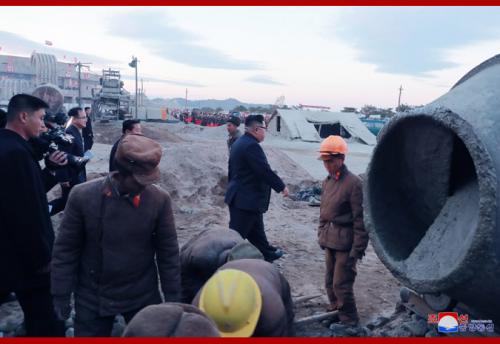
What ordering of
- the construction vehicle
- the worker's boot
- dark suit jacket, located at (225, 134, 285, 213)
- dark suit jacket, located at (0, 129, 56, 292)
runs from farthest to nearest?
the construction vehicle → the worker's boot → dark suit jacket, located at (225, 134, 285, 213) → dark suit jacket, located at (0, 129, 56, 292)

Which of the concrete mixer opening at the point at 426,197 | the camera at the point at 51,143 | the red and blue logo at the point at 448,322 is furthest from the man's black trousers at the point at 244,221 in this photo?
the red and blue logo at the point at 448,322

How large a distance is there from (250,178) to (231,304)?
3.32 m

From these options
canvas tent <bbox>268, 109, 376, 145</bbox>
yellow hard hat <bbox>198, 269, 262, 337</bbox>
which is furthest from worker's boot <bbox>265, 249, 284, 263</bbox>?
canvas tent <bbox>268, 109, 376, 145</bbox>

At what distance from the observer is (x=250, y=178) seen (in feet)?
17.4

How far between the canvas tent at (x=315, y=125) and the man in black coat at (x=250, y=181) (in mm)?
21184

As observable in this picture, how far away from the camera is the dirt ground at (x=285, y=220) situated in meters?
4.91

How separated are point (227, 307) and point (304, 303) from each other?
287cm

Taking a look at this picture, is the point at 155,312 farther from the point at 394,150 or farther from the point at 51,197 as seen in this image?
the point at 51,197

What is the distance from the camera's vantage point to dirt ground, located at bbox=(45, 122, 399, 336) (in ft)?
16.1

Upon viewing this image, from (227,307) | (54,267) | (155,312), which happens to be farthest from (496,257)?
(54,267)

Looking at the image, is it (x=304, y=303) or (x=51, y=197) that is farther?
(x=51, y=197)

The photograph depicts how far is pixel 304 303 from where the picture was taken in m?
4.72

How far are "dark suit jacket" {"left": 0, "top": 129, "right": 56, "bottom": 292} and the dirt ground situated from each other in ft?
4.61

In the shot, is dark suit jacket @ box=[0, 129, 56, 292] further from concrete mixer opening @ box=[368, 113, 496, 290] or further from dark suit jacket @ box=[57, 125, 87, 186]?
dark suit jacket @ box=[57, 125, 87, 186]
